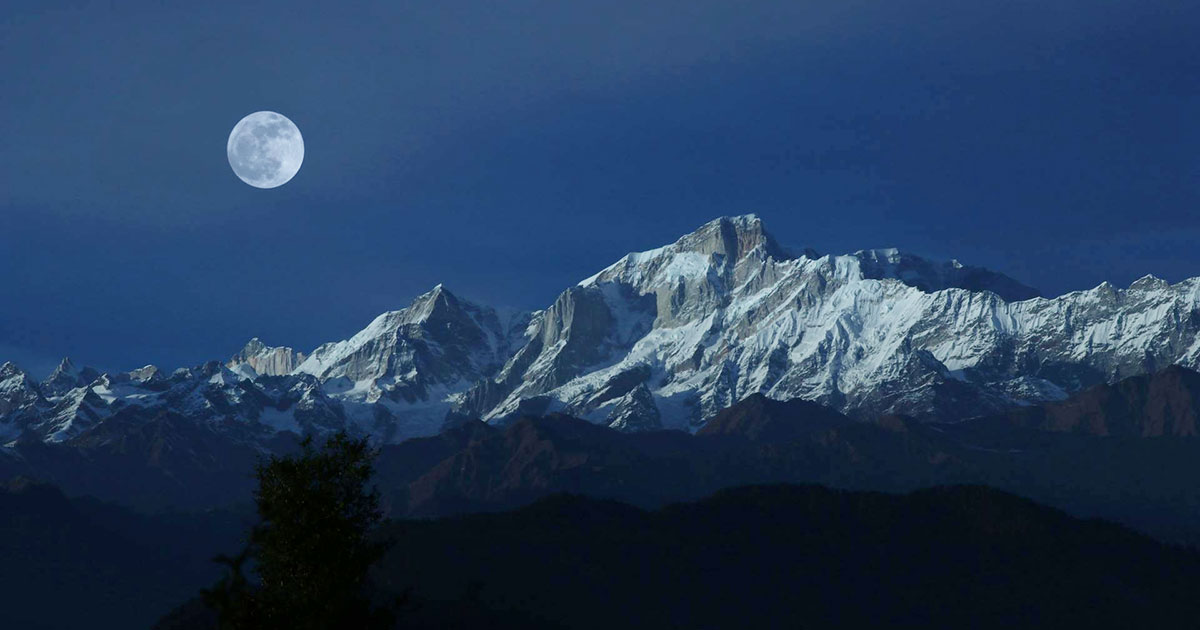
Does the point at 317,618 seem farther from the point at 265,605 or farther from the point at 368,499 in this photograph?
the point at 368,499

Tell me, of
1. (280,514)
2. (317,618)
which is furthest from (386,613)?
(280,514)

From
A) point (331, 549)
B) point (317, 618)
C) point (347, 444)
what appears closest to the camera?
point (317, 618)

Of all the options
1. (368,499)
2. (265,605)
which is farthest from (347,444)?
(265,605)

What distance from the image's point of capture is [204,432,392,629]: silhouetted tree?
69562 millimetres

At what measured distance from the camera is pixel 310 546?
243 ft

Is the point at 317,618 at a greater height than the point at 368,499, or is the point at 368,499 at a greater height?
the point at 368,499

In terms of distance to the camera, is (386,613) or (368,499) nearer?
(386,613)

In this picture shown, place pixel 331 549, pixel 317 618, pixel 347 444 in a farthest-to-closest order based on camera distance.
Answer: pixel 347 444 → pixel 331 549 → pixel 317 618

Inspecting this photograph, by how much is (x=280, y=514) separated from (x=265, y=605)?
4834mm

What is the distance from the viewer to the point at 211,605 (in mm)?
68312

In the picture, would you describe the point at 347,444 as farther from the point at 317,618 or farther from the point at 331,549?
the point at 317,618

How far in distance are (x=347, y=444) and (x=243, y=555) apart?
40.8ft

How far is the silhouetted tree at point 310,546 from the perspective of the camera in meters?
69.6

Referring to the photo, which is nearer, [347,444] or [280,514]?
[280,514]
